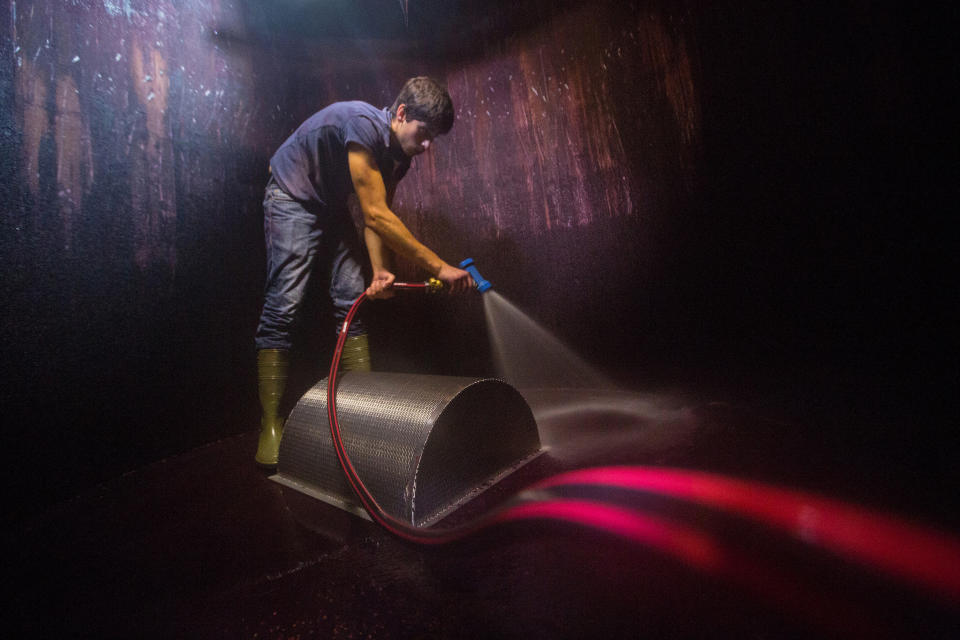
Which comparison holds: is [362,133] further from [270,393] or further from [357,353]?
[270,393]

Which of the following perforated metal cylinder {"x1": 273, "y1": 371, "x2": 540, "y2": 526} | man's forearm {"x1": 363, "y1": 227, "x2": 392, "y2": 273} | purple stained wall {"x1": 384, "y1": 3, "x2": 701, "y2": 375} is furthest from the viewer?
purple stained wall {"x1": 384, "y1": 3, "x2": 701, "y2": 375}

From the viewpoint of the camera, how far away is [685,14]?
8.04ft

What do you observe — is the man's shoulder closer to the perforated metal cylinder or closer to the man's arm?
the man's arm

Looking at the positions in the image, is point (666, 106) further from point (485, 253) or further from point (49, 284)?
point (49, 284)

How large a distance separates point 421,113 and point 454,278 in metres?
0.92

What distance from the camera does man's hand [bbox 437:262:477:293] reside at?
2076 mm

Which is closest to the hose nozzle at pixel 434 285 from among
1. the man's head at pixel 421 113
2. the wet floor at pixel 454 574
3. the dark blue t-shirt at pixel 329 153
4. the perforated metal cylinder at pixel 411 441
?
the perforated metal cylinder at pixel 411 441

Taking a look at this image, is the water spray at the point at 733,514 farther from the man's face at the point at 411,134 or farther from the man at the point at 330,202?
the man's face at the point at 411,134

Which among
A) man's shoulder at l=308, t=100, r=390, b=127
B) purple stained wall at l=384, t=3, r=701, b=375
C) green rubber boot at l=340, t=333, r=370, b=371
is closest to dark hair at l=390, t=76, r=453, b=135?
man's shoulder at l=308, t=100, r=390, b=127

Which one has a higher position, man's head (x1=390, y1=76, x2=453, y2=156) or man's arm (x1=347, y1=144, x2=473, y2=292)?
man's head (x1=390, y1=76, x2=453, y2=156)

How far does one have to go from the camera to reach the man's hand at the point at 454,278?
2.08 metres

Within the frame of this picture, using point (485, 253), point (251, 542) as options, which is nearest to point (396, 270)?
point (485, 253)

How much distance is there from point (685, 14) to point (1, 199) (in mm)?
3735

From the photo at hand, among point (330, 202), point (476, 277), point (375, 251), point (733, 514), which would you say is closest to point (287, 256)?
point (330, 202)
